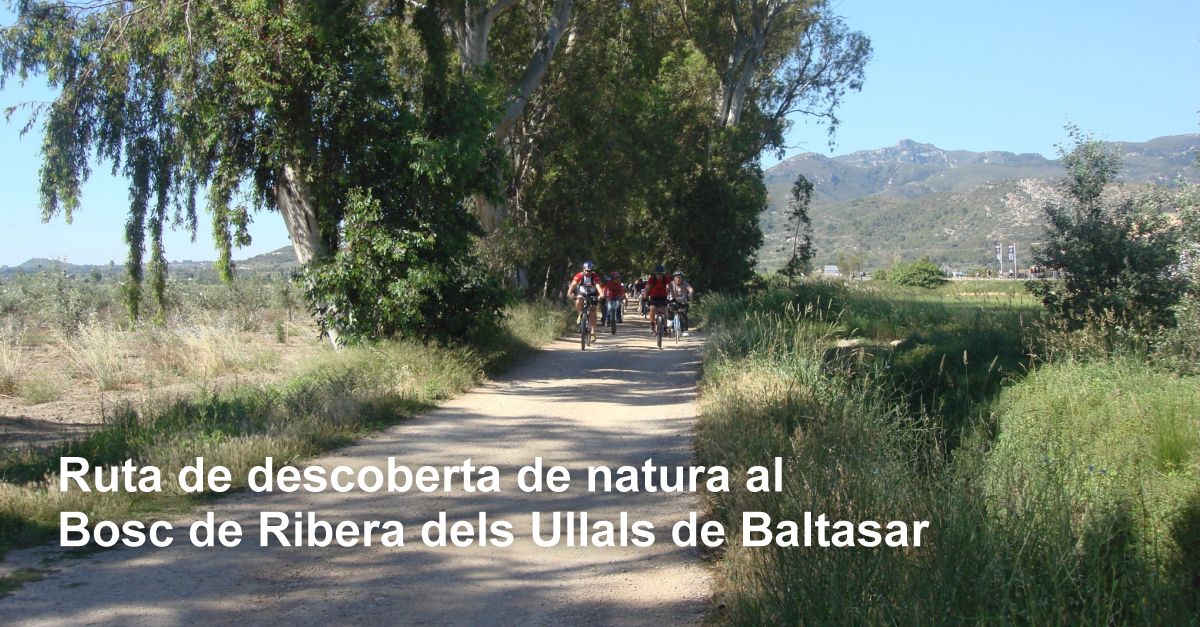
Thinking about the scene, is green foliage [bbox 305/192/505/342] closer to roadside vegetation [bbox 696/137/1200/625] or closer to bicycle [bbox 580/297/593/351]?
roadside vegetation [bbox 696/137/1200/625]

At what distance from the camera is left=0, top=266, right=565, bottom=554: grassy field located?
783cm

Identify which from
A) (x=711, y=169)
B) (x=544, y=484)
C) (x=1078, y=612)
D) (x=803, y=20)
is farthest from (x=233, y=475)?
(x=803, y=20)

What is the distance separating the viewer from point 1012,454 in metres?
7.31

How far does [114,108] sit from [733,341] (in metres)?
10.3

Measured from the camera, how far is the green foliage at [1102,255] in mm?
15867

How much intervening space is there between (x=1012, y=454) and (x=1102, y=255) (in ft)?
37.1

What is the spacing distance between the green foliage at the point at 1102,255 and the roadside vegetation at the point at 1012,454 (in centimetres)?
4

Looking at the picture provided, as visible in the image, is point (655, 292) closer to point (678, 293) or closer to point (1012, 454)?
point (678, 293)

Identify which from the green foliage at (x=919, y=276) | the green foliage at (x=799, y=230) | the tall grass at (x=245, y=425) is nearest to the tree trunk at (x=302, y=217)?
the tall grass at (x=245, y=425)

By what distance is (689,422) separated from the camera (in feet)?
38.5

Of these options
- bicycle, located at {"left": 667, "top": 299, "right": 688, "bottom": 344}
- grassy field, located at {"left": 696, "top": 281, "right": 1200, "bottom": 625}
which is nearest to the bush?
grassy field, located at {"left": 696, "top": 281, "right": 1200, "bottom": 625}

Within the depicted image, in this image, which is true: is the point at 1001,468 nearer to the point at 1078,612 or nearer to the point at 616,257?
the point at 1078,612

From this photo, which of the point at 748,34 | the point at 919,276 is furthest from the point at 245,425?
the point at 919,276

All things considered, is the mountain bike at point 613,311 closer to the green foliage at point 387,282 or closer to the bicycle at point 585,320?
the bicycle at point 585,320
